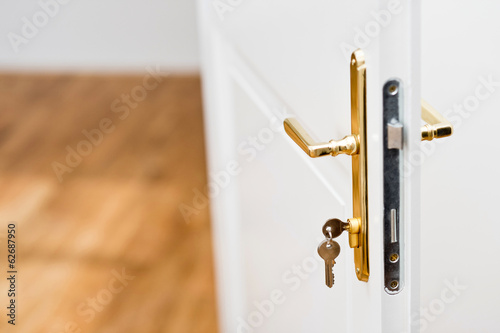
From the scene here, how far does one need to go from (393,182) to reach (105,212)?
210 centimetres

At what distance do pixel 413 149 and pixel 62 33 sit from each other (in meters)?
3.63

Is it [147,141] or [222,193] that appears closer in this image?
[222,193]

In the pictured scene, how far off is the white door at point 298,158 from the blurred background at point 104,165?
19.0 inches

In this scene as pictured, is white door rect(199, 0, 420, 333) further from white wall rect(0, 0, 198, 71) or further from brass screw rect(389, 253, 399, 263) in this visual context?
white wall rect(0, 0, 198, 71)

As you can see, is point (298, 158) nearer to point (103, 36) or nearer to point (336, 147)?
point (336, 147)

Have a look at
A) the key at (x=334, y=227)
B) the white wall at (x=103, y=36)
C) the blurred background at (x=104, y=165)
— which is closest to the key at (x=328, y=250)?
the key at (x=334, y=227)

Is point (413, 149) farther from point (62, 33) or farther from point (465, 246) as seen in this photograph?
point (62, 33)

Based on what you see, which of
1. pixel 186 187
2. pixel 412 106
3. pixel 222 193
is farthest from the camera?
pixel 186 187

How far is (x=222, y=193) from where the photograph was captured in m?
1.62

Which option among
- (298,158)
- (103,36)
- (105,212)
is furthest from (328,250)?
(103,36)

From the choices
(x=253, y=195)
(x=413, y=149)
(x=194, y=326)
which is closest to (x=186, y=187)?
(x=194, y=326)

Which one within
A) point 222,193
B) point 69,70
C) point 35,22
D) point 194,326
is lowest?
point 194,326

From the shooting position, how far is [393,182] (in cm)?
60

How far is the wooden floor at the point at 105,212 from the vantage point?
6.86ft
